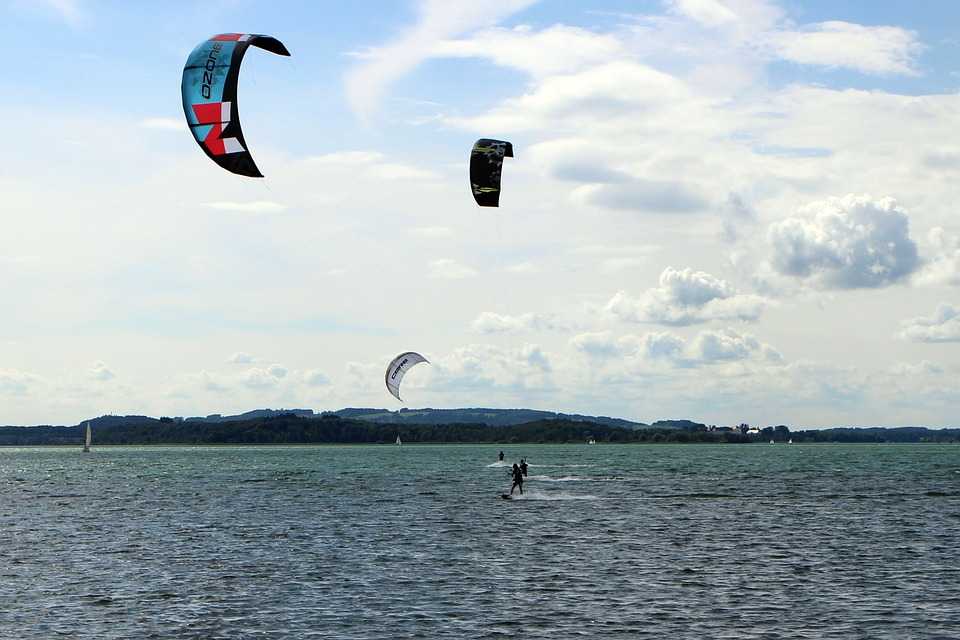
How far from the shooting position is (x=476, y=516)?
191ft

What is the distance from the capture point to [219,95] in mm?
32500

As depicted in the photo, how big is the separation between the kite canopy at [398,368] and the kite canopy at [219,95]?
50783mm

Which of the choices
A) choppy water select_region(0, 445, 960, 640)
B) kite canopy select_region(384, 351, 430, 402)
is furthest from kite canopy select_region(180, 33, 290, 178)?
kite canopy select_region(384, 351, 430, 402)

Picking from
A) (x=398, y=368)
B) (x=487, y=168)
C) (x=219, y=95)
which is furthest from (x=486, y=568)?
(x=398, y=368)

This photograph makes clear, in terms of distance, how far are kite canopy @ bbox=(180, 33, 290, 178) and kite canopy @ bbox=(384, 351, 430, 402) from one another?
1999 inches

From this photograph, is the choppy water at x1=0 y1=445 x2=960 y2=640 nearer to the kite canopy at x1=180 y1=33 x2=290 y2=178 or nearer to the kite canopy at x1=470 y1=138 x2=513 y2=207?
the kite canopy at x1=180 y1=33 x2=290 y2=178

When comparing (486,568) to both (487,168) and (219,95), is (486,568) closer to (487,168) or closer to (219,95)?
(219,95)

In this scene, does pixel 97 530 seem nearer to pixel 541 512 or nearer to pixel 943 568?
pixel 541 512

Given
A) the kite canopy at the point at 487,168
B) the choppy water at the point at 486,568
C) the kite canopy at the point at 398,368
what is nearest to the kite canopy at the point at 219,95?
the choppy water at the point at 486,568

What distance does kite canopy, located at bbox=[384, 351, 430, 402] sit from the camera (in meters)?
83.3

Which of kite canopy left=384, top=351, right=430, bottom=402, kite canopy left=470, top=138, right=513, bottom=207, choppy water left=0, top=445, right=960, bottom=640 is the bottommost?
choppy water left=0, top=445, right=960, bottom=640

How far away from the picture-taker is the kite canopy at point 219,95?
31.4 m

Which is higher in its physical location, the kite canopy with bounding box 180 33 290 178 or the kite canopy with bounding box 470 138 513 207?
the kite canopy with bounding box 470 138 513 207

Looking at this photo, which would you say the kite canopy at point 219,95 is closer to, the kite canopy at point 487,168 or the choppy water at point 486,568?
the choppy water at point 486,568
